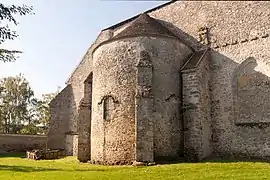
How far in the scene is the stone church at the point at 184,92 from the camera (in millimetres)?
18609

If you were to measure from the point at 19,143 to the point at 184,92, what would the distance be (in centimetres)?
2202

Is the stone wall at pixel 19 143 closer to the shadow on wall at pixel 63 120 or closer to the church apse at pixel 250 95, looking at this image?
the shadow on wall at pixel 63 120

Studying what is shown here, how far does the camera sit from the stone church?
18609mm

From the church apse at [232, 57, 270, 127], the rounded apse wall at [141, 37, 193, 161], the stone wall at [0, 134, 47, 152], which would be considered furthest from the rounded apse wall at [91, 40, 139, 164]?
the stone wall at [0, 134, 47, 152]

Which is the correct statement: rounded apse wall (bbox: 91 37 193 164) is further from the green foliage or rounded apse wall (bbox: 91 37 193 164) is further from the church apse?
the green foliage

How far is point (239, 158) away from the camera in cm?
1978

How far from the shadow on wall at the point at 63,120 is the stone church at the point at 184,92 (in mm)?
8110

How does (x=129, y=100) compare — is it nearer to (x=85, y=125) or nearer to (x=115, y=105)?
(x=115, y=105)

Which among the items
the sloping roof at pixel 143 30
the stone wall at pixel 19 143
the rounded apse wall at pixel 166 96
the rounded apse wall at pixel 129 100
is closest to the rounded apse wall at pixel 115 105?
the rounded apse wall at pixel 129 100

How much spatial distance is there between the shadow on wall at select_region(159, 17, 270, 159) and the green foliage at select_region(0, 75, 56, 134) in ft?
109

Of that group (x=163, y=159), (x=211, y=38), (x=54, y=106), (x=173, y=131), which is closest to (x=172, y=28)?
(x=211, y=38)

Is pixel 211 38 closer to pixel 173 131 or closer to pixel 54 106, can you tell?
pixel 173 131

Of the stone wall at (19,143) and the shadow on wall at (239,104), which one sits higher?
the shadow on wall at (239,104)

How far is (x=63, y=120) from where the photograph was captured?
1244 inches
